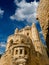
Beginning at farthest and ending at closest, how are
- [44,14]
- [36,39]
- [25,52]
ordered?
[36,39] < [25,52] < [44,14]

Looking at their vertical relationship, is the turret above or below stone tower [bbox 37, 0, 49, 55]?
above

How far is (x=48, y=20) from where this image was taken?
14.9 metres

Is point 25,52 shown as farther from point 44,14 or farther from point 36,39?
point 36,39

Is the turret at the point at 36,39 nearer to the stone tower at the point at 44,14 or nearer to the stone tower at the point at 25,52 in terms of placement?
the stone tower at the point at 25,52

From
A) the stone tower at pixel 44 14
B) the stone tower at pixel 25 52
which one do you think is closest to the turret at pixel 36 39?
the stone tower at pixel 25 52

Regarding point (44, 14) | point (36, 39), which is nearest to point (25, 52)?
point (44, 14)

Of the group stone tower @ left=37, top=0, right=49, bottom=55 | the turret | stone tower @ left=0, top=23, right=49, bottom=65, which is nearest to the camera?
stone tower @ left=37, top=0, right=49, bottom=55

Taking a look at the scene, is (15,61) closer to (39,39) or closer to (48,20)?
(48,20)

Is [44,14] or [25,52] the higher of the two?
[25,52]

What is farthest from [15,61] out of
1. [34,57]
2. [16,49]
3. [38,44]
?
[38,44]

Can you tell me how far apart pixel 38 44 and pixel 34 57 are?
1212 centimetres

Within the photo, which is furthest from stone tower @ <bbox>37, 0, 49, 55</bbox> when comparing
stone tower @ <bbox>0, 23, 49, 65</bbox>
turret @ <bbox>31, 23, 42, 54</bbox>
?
turret @ <bbox>31, 23, 42, 54</bbox>

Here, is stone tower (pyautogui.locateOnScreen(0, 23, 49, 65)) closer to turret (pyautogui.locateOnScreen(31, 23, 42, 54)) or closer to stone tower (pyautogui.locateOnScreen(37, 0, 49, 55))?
turret (pyautogui.locateOnScreen(31, 23, 42, 54))

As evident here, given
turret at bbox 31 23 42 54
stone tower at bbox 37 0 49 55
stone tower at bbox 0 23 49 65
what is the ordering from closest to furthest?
1. stone tower at bbox 37 0 49 55
2. stone tower at bbox 0 23 49 65
3. turret at bbox 31 23 42 54
